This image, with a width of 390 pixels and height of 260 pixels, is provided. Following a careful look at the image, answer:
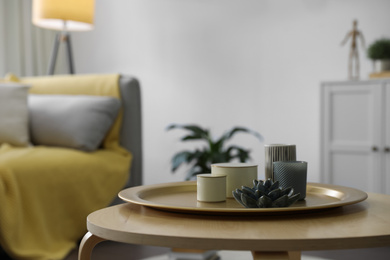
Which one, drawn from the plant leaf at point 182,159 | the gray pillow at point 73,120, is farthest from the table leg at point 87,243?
the plant leaf at point 182,159

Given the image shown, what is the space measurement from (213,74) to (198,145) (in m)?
0.53

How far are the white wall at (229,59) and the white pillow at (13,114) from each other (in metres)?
1.43

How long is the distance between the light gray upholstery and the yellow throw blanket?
0.08 m

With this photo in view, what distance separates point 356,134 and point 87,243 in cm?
201

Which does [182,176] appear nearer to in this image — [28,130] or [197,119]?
[197,119]

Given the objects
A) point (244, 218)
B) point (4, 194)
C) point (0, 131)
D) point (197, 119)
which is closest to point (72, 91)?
point (0, 131)

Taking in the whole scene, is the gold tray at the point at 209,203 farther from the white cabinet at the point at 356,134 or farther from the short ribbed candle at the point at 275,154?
the white cabinet at the point at 356,134

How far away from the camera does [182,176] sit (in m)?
3.66

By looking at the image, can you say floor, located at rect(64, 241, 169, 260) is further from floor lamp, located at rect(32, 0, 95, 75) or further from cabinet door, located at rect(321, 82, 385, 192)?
floor lamp, located at rect(32, 0, 95, 75)

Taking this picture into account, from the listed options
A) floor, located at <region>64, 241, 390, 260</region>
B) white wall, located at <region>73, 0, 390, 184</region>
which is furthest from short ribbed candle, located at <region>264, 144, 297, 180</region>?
white wall, located at <region>73, 0, 390, 184</region>

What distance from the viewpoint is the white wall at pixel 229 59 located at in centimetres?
319

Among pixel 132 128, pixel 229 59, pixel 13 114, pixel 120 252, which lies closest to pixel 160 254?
pixel 120 252

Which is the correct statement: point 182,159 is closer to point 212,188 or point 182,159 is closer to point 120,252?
point 120,252

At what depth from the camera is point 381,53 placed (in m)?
2.78
